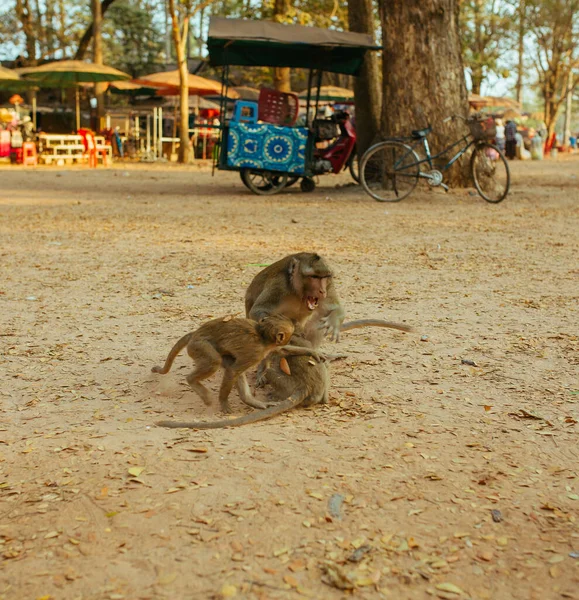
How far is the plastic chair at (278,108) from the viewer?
14.4 meters

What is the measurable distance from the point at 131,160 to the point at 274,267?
2315 centimetres

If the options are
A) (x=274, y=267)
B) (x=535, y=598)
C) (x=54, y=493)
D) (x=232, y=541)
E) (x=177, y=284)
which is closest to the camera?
(x=535, y=598)

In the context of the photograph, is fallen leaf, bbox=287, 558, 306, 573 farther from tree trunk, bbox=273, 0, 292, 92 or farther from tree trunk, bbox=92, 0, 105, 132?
tree trunk, bbox=92, 0, 105, 132

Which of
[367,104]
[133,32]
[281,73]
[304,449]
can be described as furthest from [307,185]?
[133,32]

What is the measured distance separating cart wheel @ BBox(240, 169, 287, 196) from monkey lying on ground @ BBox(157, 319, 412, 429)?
33.7 feet

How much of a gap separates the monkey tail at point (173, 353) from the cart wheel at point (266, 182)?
1013 centimetres

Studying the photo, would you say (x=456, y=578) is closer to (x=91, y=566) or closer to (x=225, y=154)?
(x=91, y=566)

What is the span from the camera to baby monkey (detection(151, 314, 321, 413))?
3.86 meters

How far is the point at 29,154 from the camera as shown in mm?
23047

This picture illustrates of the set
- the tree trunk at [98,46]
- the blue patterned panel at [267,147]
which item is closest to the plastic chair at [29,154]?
the tree trunk at [98,46]

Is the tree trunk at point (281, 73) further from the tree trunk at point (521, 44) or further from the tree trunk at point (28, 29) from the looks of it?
the tree trunk at point (521, 44)

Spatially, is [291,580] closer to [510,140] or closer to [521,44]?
[510,140]

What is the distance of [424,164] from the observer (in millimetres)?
13297

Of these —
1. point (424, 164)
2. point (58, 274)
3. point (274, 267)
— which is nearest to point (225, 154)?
point (424, 164)
